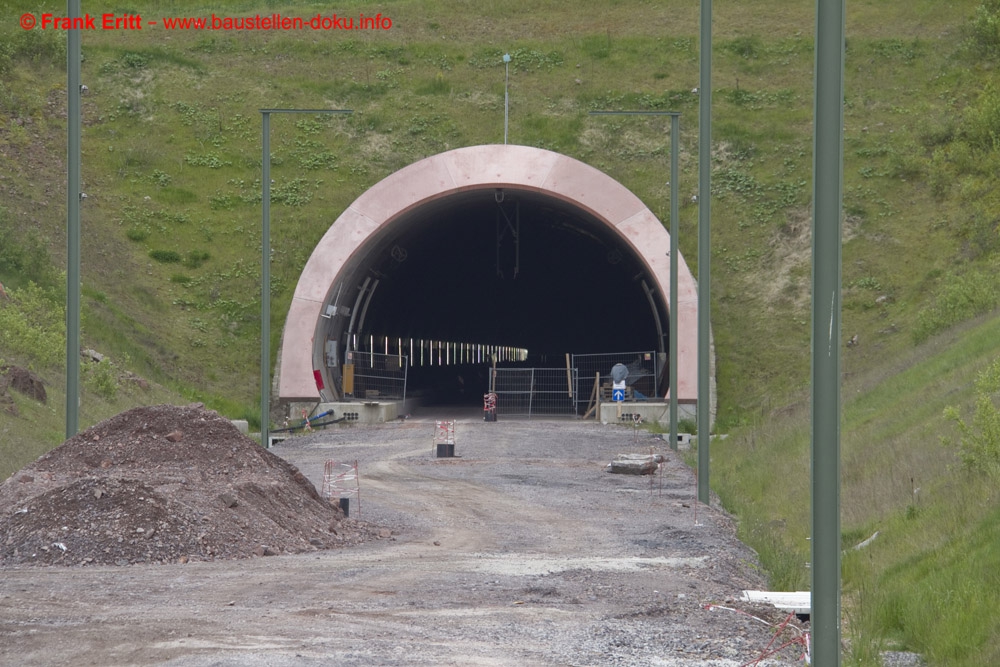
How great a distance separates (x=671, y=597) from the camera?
37.4 ft

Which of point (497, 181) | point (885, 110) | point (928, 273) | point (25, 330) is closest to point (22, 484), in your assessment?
point (25, 330)

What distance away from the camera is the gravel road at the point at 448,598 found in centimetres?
901

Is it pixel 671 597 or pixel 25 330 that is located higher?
pixel 25 330

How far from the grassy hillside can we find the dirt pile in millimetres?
4994

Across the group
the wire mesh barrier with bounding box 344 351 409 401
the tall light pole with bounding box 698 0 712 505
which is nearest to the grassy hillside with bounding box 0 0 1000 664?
the tall light pole with bounding box 698 0 712 505

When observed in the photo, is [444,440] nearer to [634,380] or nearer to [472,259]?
[634,380]

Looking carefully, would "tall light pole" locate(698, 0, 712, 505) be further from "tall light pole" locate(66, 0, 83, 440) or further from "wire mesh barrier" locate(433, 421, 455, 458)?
"wire mesh barrier" locate(433, 421, 455, 458)

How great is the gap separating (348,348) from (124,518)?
23.7m

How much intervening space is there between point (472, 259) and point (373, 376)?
30.9ft

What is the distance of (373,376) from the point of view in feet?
130

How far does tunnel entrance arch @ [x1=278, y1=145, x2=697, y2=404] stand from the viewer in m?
34.2

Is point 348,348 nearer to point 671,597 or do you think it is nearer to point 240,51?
point 240,51

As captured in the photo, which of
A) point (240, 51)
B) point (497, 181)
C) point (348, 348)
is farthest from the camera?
point (240, 51)

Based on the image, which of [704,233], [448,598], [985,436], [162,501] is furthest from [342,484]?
[985,436]
